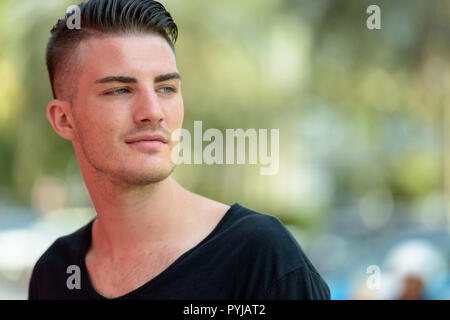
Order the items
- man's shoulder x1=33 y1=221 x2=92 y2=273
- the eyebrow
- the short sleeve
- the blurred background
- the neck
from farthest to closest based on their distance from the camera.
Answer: the blurred background < man's shoulder x1=33 y1=221 x2=92 y2=273 < the neck < the eyebrow < the short sleeve

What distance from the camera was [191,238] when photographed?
1945 mm

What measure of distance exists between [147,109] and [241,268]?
0.53 metres

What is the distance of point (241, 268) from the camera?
→ 1815 mm

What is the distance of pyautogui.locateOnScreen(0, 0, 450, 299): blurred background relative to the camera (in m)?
8.51

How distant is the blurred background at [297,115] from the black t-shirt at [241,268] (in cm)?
398

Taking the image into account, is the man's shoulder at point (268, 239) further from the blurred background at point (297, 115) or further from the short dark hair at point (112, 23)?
the blurred background at point (297, 115)

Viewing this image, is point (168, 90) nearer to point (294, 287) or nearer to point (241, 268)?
point (241, 268)

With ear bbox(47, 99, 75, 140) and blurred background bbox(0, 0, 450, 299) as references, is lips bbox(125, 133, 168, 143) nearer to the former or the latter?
ear bbox(47, 99, 75, 140)

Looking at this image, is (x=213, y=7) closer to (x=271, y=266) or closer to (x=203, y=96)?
(x=203, y=96)

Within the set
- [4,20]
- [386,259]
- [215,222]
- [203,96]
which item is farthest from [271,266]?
[4,20]

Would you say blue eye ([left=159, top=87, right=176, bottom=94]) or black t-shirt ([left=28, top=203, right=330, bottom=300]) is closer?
black t-shirt ([left=28, top=203, right=330, bottom=300])

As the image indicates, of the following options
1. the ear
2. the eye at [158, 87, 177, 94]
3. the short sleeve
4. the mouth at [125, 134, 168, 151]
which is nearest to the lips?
the mouth at [125, 134, 168, 151]

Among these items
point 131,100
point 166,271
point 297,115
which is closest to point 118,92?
point 131,100

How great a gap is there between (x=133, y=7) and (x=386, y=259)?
4680 mm
